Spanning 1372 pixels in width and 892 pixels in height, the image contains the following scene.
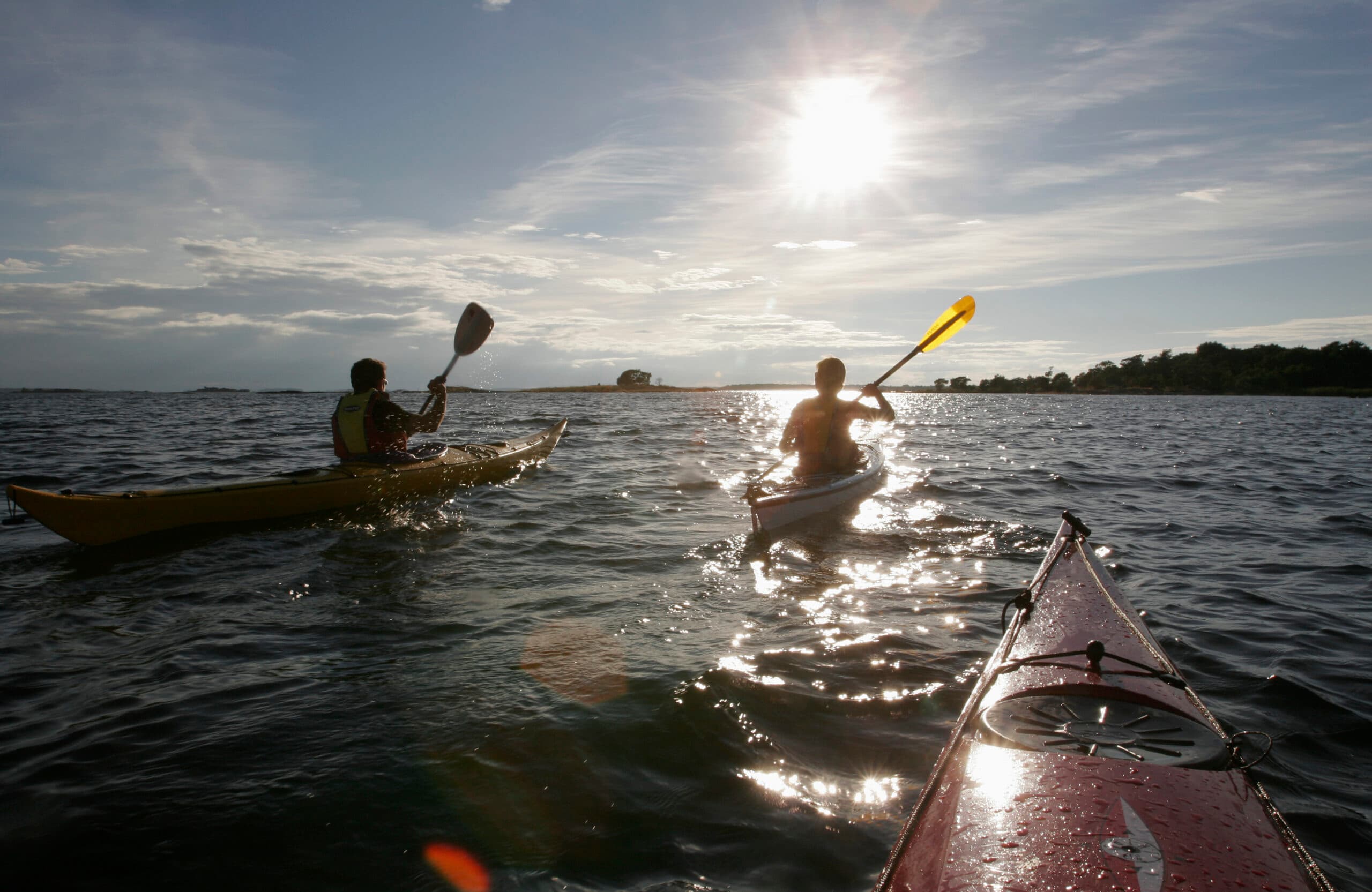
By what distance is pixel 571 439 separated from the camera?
19.2m

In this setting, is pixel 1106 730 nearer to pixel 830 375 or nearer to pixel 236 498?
pixel 830 375

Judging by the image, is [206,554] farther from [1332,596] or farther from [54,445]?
[54,445]

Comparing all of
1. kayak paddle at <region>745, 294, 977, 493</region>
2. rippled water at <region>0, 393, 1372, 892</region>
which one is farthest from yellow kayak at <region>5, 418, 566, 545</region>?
kayak paddle at <region>745, 294, 977, 493</region>

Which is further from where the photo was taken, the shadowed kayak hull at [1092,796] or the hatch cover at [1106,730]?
the hatch cover at [1106,730]

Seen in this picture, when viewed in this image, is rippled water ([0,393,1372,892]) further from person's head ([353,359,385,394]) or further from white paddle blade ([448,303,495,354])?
white paddle blade ([448,303,495,354])

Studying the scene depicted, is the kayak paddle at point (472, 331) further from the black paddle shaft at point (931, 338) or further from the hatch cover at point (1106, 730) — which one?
the hatch cover at point (1106, 730)

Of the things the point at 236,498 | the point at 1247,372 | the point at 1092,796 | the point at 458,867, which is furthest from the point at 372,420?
the point at 1247,372

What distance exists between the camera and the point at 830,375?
7992mm

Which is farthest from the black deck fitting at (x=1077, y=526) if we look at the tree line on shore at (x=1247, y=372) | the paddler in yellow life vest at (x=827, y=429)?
the tree line on shore at (x=1247, y=372)

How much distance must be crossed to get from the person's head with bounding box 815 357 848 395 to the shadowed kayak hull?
17.0 ft

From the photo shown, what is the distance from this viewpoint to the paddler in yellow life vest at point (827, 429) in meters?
8.30

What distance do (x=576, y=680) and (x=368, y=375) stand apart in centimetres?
558

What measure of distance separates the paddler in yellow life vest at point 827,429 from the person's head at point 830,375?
0.02 meters

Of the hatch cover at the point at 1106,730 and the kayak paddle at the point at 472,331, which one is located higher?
the kayak paddle at the point at 472,331
